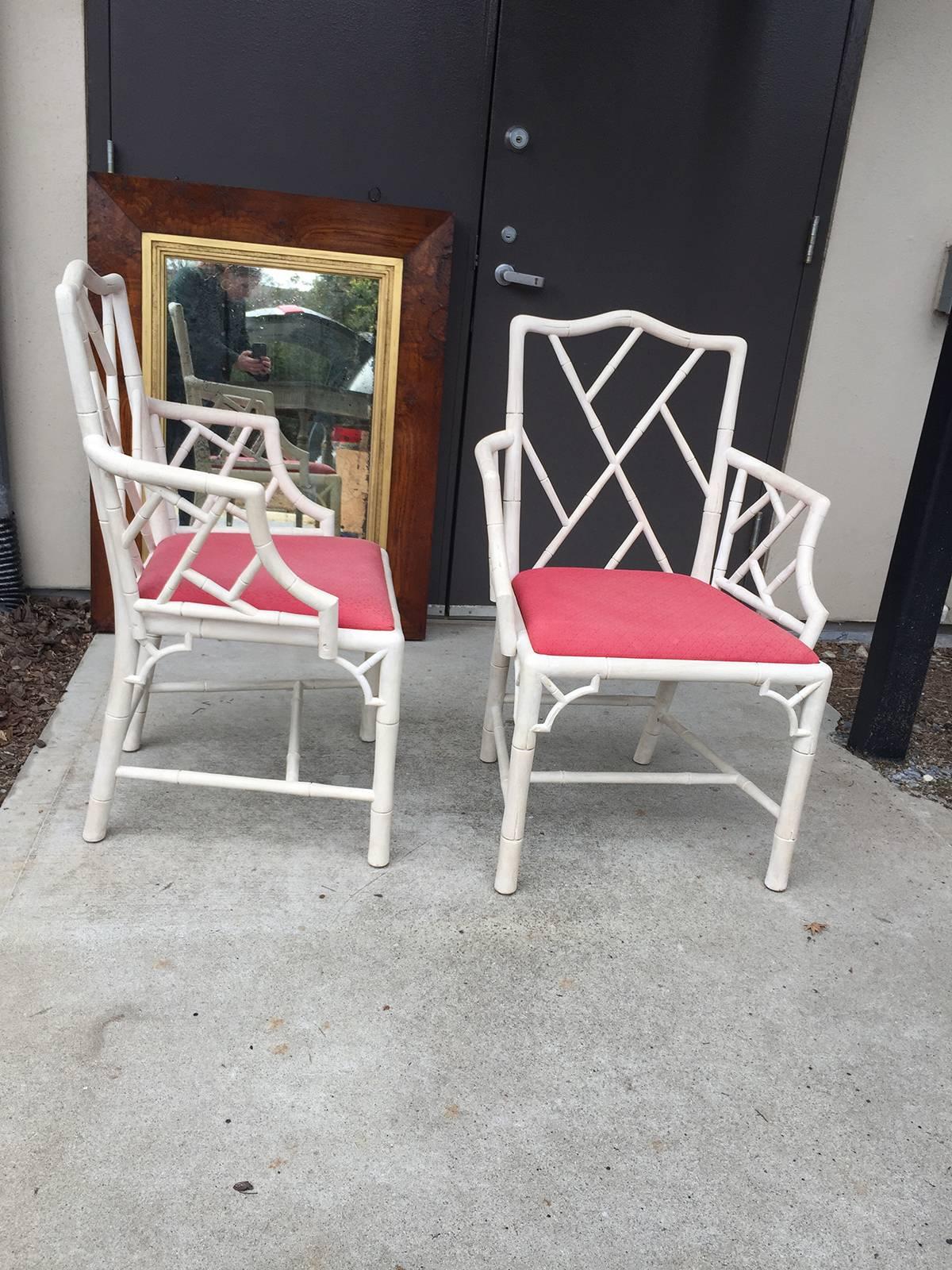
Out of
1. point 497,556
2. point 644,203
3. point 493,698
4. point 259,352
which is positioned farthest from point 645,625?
point 644,203

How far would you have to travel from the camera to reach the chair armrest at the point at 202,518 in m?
1.32

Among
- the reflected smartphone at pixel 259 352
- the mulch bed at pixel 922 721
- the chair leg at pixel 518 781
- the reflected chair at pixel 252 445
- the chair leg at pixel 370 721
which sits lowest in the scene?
the mulch bed at pixel 922 721

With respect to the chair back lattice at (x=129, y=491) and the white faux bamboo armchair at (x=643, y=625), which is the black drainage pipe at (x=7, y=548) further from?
the white faux bamboo armchair at (x=643, y=625)

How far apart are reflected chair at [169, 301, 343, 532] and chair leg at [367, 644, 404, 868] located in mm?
1091

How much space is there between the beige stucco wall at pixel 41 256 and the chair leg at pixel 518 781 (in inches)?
73.2

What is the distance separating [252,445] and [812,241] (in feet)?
6.14

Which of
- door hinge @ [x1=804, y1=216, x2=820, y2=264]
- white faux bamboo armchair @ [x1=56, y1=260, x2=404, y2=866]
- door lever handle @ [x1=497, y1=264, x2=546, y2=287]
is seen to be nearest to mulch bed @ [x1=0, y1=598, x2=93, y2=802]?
white faux bamboo armchair @ [x1=56, y1=260, x2=404, y2=866]

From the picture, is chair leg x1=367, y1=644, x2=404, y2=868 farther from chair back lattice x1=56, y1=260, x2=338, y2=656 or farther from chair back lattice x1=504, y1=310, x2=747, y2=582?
chair back lattice x1=504, y1=310, x2=747, y2=582

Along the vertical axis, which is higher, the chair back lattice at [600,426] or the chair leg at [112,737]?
the chair back lattice at [600,426]

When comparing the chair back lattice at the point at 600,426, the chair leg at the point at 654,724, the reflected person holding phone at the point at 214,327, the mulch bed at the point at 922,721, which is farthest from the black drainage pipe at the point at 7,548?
the mulch bed at the point at 922,721

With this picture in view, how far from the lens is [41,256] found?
256 centimetres

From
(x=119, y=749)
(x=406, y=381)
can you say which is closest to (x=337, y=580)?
(x=119, y=749)

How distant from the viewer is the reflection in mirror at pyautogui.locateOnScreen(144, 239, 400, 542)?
2523mm

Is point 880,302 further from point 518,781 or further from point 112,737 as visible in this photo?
point 112,737
